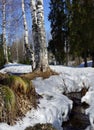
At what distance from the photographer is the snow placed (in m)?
8.24

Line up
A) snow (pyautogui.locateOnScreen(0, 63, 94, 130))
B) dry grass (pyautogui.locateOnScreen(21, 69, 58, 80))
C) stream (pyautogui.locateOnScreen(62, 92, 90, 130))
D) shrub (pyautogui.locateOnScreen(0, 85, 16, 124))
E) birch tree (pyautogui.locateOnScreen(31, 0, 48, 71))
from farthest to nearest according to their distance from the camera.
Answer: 1. birch tree (pyautogui.locateOnScreen(31, 0, 48, 71))
2. dry grass (pyautogui.locateOnScreen(21, 69, 58, 80))
3. stream (pyautogui.locateOnScreen(62, 92, 90, 130))
4. snow (pyautogui.locateOnScreen(0, 63, 94, 130))
5. shrub (pyautogui.locateOnScreen(0, 85, 16, 124))

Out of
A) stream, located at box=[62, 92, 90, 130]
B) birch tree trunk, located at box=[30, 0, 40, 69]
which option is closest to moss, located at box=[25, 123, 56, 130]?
stream, located at box=[62, 92, 90, 130]

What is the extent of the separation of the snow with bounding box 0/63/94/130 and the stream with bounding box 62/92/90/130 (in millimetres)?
196

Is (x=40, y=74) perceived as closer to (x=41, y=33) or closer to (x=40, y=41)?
(x=40, y=41)

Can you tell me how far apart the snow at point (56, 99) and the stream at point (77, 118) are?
196mm

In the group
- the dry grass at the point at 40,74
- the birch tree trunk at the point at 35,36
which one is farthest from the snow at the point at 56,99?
the birch tree trunk at the point at 35,36

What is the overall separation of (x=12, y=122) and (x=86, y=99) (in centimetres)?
351

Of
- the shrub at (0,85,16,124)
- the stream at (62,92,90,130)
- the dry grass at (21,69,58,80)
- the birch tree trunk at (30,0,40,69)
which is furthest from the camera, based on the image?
the birch tree trunk at (30,0,40,69)

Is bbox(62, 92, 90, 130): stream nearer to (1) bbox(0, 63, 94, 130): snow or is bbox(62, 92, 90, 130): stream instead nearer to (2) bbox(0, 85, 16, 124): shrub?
(1) bbox(0, 63, 94, 130): snow

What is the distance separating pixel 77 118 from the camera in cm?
981

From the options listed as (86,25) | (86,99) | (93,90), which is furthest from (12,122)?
(86,25)

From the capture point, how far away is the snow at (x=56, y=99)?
824 centimetres

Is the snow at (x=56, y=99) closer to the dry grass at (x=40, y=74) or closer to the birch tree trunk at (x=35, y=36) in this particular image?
the dry grass at (x=40, y=74)

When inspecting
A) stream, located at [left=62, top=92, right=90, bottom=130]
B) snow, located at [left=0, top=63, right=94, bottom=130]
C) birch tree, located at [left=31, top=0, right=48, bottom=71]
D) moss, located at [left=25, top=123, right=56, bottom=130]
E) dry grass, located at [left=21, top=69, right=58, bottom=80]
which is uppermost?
birch tree, located at [left=31, top=0, right=48, bottom=71]
